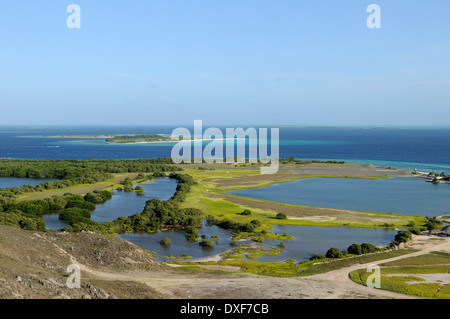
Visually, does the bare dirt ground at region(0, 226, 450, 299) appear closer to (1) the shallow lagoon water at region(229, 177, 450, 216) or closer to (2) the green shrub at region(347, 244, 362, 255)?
(2) the green shrub at region(347, 244, 362, 255)

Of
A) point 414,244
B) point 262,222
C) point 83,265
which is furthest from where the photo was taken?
point 262,222

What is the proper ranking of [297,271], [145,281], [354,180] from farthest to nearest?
[354,180] → [297,271] → [145,281]

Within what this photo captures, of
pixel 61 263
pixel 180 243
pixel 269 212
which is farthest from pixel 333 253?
pixel 61 263

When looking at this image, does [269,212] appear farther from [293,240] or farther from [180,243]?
[180,243]

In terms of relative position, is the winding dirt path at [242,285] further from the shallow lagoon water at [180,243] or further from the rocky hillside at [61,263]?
the shallow lagoon water at [180,243]

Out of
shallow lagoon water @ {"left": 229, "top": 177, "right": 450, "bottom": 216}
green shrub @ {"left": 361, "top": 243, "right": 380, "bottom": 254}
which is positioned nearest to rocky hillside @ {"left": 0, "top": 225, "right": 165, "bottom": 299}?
green shrub @ {"left": 361, "top": 243, "right": 380, "bottom": 254}
